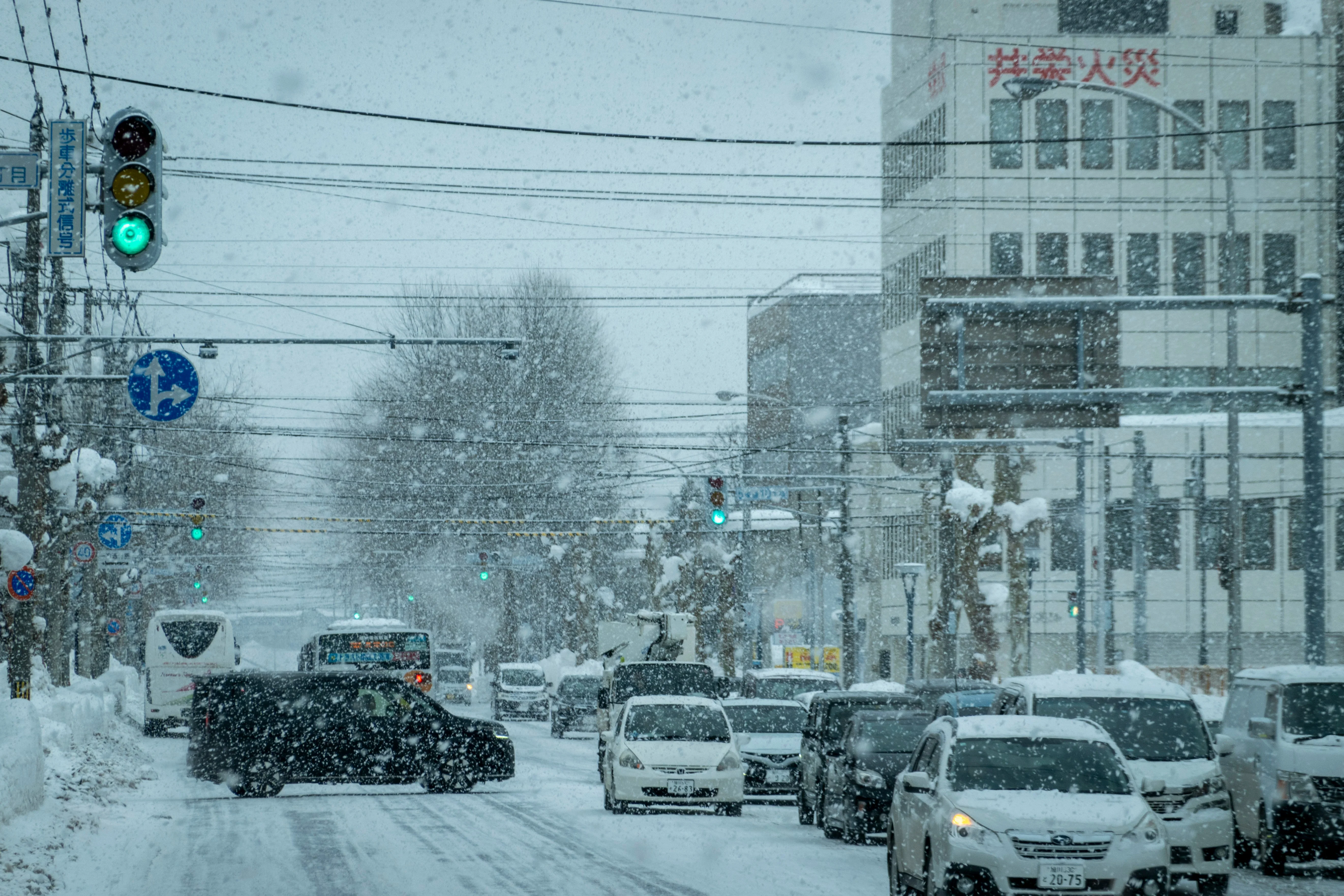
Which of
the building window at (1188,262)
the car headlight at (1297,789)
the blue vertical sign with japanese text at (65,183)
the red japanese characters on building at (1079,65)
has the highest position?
the red japanese characters on building at (1079,65)

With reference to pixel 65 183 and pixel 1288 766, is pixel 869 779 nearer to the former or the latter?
pixel 1288 766

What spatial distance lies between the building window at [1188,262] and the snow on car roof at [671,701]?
145 feet

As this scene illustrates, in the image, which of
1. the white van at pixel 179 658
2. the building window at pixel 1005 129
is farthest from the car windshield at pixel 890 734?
the building window at pixel 1005 129

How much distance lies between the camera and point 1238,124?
2488 inches

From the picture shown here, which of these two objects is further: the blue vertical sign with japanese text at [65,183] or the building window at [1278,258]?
the building window at [1278,258]

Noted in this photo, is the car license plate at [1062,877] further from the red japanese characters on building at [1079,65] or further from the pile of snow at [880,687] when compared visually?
the red japanese characters on building at [1079,65]

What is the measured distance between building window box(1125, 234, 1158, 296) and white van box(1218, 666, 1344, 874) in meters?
47.9

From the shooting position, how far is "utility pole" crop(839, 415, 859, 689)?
139ft

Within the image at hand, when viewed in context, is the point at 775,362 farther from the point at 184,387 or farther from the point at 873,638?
the point at 184,387

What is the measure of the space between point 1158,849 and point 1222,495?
174ft

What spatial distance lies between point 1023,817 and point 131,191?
7413 mm

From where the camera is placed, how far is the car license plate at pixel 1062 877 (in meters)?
11.1

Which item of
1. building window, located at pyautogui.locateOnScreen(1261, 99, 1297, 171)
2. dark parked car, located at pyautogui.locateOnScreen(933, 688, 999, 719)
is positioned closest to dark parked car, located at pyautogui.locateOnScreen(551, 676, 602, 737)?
dark parked car, located at pyautogui.locateOnScreen(933, 688, 999, 719)

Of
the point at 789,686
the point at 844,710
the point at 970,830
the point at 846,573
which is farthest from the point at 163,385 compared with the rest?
the point at 846,573
